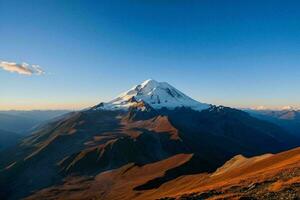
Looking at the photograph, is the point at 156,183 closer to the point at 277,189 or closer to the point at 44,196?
the point at 44,196

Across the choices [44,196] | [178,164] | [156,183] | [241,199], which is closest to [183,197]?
[241,199]

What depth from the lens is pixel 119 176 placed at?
192250mm

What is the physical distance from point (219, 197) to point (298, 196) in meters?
9.39

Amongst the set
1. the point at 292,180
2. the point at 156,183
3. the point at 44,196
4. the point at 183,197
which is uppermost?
the point at 292,180

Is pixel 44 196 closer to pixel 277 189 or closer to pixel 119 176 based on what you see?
pixel 119 176

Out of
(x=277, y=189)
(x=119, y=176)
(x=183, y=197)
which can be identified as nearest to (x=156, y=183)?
(x=119, y=176)

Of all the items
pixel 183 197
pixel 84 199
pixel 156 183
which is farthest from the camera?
pixel 84 199

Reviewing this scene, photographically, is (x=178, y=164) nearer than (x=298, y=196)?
No

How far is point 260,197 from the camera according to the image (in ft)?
124

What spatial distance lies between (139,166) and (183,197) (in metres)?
154

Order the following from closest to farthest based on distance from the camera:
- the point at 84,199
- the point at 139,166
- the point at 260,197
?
the point at 260,197, the point at 84,199, the point at 139,166

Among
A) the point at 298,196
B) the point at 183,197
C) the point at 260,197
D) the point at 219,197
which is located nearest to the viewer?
the point at 298,196

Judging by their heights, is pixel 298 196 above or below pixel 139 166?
above

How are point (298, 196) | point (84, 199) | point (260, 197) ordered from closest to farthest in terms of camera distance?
point (298, 196) < point (260, 197) < point (84, 199)
